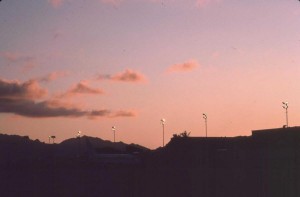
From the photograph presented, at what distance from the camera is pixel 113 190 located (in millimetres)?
38906

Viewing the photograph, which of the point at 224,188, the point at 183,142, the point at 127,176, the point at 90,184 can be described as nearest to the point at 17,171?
the point at 90,184

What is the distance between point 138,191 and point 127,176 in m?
1.45

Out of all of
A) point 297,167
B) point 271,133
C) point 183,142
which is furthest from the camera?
point 183,142

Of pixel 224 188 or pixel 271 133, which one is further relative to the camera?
pixel 271 133

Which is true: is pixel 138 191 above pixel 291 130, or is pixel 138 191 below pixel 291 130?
below

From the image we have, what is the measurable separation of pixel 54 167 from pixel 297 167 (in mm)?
17953

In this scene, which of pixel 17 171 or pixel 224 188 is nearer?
pixel 224 188

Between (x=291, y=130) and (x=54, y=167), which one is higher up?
(x=291, y=130)

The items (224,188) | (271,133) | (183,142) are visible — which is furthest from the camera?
(183,142)

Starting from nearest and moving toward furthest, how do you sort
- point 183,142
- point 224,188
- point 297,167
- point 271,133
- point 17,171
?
point 297,167, point 224,188, point 17,171, point 271,133, point 183,142

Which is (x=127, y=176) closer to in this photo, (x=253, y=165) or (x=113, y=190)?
(x=113, y=190)

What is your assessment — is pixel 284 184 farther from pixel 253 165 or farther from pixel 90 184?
pixel 90 184

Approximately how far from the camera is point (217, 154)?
198 ft

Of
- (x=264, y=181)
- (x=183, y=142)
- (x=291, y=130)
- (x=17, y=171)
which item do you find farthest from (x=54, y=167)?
(x=183, y=142)
